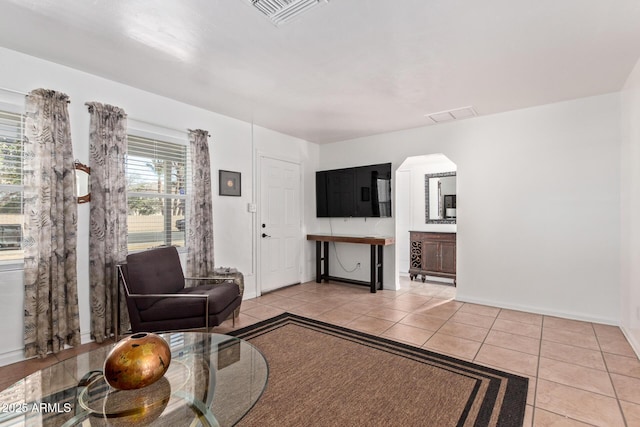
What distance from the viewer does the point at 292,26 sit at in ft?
7.14

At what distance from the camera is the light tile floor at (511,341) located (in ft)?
6.51

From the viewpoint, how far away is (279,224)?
16.6ft

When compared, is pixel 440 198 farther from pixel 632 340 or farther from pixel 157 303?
pixel 157 303

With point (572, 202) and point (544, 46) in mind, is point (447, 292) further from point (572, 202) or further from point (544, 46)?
point (544, 46)

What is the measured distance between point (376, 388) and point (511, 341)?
1.66 m

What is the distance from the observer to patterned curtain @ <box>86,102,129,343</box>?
9.54 feet

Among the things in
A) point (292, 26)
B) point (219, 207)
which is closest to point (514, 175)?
point (292, 26)

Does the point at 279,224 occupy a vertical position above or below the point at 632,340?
above

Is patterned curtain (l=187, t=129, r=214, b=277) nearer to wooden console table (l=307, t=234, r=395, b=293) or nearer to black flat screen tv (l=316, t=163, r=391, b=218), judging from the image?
wooden console table (l=307, t=234, r=395, b=293)

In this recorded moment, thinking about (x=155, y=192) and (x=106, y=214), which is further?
(x=155, y=192)

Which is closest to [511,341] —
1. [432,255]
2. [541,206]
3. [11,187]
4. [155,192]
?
[541,206]

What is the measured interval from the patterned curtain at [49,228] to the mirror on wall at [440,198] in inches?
211

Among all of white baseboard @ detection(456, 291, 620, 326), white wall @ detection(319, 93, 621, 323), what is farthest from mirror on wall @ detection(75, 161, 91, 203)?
white baseboard @ detection(456, 291, 620, 326)

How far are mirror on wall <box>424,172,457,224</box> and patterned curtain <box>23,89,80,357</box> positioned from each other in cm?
535
